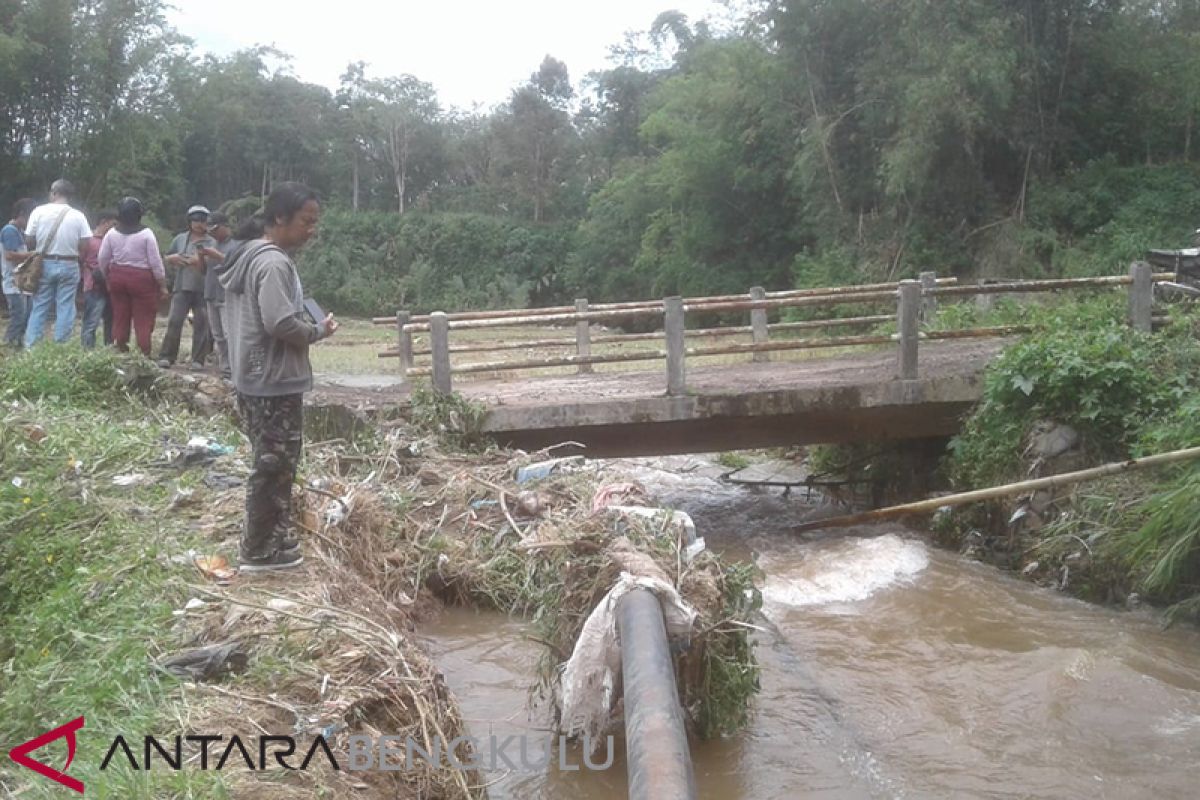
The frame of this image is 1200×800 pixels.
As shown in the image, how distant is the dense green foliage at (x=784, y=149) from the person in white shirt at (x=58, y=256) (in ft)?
30.7

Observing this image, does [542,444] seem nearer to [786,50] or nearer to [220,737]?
[220,737]

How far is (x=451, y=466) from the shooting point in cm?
842

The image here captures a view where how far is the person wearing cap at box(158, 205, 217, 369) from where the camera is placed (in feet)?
31.7

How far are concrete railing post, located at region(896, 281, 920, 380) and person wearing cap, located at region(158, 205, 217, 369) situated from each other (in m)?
6.26

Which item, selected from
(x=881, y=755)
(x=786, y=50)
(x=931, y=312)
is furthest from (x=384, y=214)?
(x=881, y=755)

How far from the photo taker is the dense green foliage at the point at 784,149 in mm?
21891

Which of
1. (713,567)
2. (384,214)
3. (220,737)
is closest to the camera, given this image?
(220,737)

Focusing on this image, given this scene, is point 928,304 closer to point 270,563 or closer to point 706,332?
point 706,332

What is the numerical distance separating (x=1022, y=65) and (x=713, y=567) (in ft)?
66.0

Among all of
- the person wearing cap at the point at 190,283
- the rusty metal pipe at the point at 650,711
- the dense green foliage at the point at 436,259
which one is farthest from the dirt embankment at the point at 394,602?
the dense green foliage at the point at 436,259

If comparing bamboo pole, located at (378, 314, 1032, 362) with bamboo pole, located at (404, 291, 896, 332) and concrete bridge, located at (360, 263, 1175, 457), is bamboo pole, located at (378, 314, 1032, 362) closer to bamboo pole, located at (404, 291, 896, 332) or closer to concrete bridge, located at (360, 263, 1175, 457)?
concrete bridge, located at (360, 263, 1175, 457)

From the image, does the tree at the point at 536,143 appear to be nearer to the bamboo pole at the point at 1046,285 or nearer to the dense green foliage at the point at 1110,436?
the bamboo pole at the point at 1046,285

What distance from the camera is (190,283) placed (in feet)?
33.2

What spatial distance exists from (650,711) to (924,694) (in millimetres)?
3498
